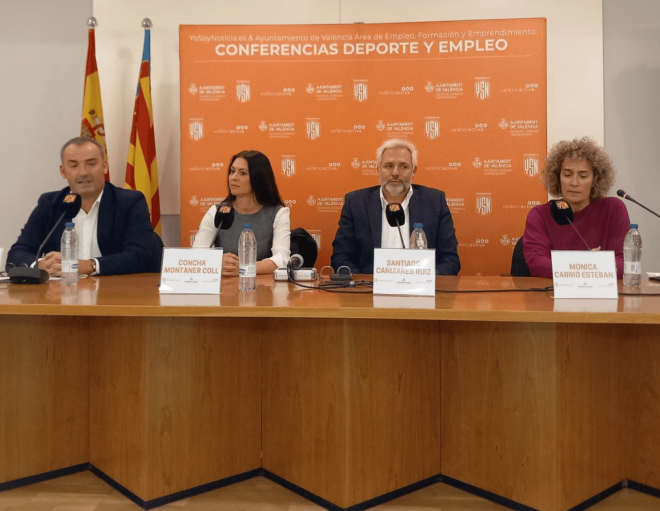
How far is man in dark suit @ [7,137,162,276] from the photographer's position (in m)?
2.58

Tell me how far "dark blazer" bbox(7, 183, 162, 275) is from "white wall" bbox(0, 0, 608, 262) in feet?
3.32

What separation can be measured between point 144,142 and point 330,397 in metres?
2.34

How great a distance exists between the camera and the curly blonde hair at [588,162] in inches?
100

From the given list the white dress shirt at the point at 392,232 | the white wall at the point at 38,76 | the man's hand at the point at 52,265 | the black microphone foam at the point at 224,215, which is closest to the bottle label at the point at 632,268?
the white dress shirt at the point at 392,232

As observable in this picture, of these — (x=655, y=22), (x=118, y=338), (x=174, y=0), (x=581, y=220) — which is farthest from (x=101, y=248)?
(x=655, y=22)

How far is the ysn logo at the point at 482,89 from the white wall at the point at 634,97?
2.48 feet

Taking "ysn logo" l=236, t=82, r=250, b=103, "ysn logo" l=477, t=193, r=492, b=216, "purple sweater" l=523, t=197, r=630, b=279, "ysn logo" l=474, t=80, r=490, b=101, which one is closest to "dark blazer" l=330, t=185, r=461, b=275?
"purple sweater" l=523, t=197, r=630, b=279

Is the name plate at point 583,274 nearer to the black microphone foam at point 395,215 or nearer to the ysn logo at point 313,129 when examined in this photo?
the black microphone foam at point 395,215

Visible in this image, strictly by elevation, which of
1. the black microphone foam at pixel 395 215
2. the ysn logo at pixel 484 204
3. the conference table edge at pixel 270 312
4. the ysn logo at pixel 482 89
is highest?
the ysn logo at pixel 482 89

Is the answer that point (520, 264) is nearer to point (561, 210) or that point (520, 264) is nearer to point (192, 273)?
point (561, 210)

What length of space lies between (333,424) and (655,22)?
332 cm

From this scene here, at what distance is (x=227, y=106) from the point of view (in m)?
3.53

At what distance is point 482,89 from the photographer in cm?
345

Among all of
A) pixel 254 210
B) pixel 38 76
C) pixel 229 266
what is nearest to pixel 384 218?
pixel 254 210
